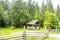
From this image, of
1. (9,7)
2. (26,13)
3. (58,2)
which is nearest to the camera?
(26,13)

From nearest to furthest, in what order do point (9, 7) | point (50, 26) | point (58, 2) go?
1. point (50, 26)
2. point (9, 7)
3. point (58, 2)

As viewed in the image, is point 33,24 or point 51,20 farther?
point 33,24

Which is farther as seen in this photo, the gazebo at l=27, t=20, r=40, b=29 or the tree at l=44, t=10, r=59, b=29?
the gazebo at l=27, t=20, r=40, b=29

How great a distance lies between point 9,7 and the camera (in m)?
34.1

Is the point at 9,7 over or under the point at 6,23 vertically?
over

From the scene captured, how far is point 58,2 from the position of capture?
140 ft

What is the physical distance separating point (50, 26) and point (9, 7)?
36.6 feet

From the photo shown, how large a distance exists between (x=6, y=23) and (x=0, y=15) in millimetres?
1709

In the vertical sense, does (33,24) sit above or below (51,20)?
below

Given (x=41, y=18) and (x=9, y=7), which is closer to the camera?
(x=41, y=18)

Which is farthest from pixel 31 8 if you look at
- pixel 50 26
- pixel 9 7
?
pixel 50 26

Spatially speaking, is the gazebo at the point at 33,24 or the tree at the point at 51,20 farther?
the gazebo at the point at 33,24

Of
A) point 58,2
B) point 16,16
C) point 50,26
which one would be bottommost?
point 50,26

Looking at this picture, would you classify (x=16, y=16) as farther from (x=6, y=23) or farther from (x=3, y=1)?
(x=3, y=1)
